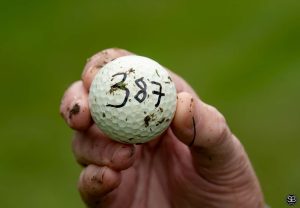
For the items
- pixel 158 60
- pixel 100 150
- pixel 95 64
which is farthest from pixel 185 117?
pixel 158 60

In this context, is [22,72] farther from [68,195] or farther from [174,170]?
[174,170]

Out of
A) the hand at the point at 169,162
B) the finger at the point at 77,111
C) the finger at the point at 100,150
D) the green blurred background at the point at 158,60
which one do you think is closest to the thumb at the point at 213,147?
the hand at the point at 169,162

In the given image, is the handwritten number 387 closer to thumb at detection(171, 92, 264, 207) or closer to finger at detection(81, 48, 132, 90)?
thumb at detection(171, 92, 264, 207)

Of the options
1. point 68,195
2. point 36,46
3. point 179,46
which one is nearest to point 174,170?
point 68,195

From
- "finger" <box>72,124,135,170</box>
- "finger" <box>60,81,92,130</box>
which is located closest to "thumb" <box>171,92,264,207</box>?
"finger" <box>72,124,135,170</box>

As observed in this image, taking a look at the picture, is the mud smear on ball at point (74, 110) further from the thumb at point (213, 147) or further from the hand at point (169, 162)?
the thumb at point (213, 147)
